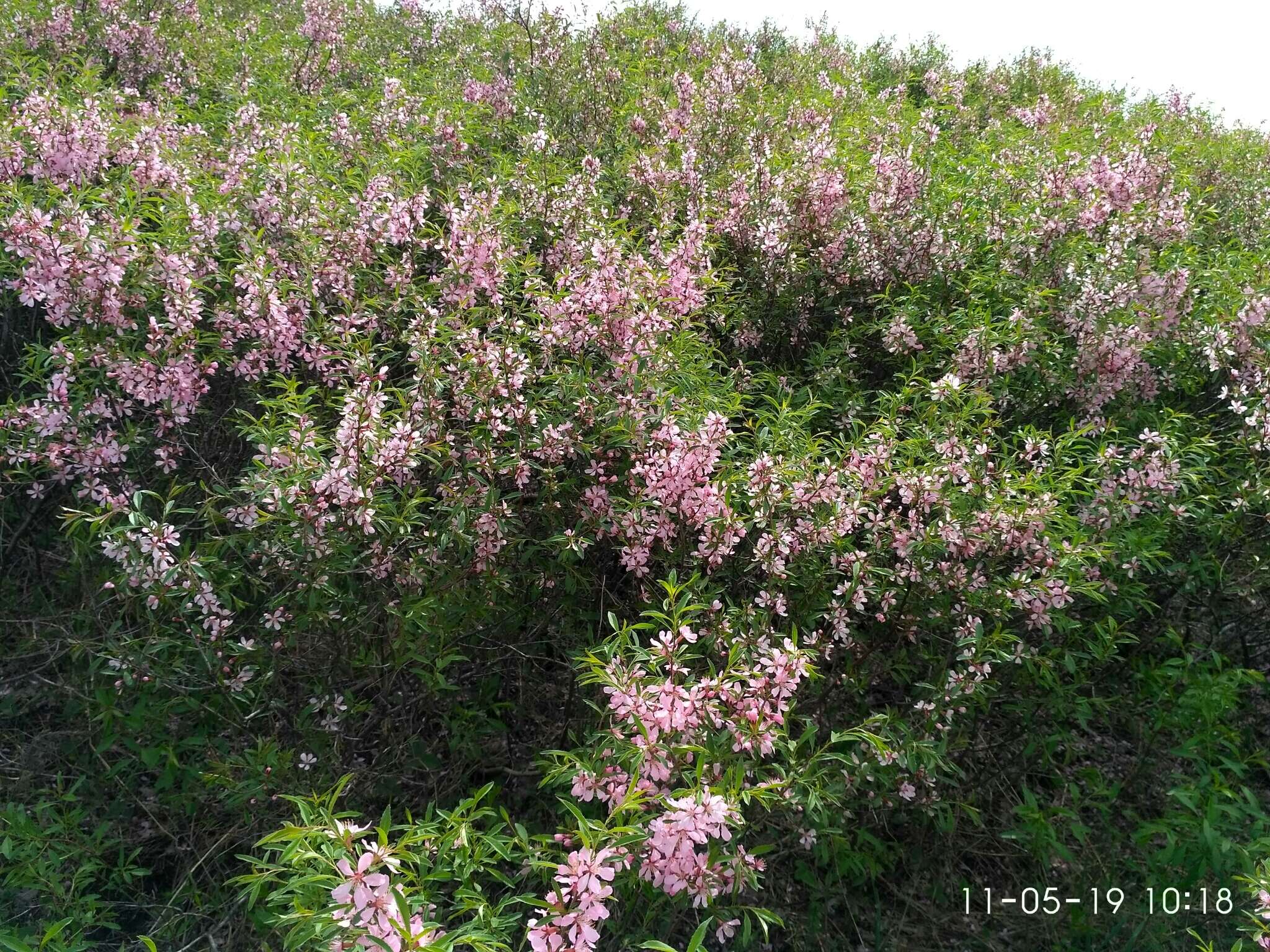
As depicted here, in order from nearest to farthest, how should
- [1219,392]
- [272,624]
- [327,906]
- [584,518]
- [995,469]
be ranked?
[327,906]
[272,624]
[584,518]
[995,469]
[1219,392]

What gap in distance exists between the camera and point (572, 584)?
3082mm

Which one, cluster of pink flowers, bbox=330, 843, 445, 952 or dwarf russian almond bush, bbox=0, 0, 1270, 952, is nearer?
cluster of pink flowers, bbox=330, 843, 445, 952

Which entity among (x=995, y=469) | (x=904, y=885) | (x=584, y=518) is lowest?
(x=904, y=885)

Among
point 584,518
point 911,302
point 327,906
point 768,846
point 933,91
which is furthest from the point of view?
point 933,91

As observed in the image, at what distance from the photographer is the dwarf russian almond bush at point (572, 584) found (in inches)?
97.0

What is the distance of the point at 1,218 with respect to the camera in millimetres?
Result: 3445

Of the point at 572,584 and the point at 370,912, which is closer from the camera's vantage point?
the point at 370,912

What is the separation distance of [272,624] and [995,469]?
120 inches

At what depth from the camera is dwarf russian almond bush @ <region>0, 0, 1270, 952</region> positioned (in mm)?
2463

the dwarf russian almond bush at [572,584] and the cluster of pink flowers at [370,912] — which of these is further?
the dwarf russian almond bush at [572,584]

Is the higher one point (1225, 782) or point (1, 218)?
point (1, 218)

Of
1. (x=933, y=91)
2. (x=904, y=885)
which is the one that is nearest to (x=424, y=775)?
(x=904, y=885)

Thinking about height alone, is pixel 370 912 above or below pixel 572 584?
below

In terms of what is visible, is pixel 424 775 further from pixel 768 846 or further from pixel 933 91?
pixel 933 91
